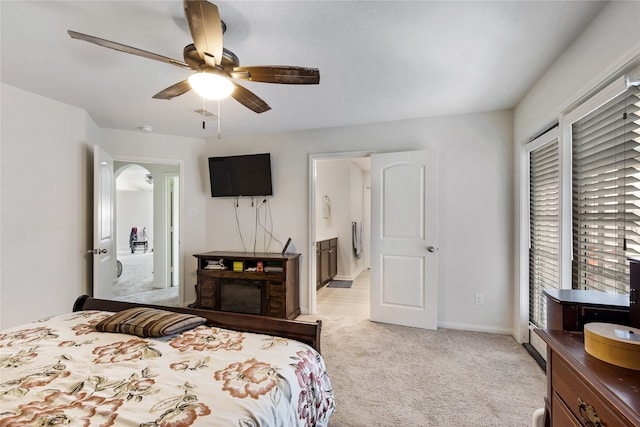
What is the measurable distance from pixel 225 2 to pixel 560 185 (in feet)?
7.76

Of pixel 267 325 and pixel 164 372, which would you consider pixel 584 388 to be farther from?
pixel 164 372

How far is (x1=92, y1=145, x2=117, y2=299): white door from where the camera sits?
115 inches

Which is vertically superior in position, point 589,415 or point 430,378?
point 589,415

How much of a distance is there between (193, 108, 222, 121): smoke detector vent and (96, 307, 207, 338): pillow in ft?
6.93

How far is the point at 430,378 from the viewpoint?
2229 millimetres

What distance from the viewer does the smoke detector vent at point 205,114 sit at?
3.01 meters

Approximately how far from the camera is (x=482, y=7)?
1.52 meters

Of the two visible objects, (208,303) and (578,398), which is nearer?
(578,398)

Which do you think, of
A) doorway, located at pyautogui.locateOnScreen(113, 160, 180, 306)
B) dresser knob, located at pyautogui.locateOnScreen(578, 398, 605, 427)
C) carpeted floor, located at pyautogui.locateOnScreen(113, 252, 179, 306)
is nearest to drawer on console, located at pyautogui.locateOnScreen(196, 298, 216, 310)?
doorway, located at pyautogui.locateOnScreen(113, 160, 180, 306)

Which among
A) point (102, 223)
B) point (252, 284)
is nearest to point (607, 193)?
point (252, 284)

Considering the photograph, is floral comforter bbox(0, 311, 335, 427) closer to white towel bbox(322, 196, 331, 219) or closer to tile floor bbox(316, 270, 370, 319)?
tile floor bbox(316, 270, 370, 319)

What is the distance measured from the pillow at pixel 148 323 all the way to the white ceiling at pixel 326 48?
1650mm

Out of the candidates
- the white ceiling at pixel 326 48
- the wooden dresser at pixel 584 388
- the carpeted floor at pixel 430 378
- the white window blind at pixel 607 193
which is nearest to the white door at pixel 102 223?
the white ceiling at pixel 326 48

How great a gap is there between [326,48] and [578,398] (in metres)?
2.08
